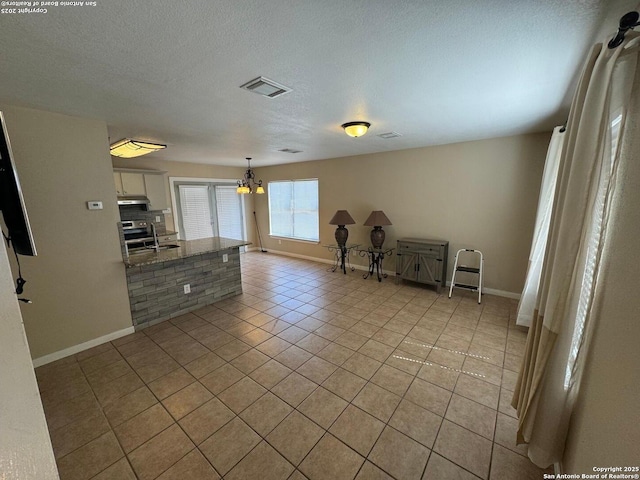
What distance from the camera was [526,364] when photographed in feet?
4.83

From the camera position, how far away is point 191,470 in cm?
148

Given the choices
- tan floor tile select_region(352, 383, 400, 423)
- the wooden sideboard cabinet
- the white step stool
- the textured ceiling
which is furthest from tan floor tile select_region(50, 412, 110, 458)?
the white step stool

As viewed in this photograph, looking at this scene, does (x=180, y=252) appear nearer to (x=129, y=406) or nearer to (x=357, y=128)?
(x=129, y=406)

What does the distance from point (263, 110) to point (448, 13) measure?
1.67 metres

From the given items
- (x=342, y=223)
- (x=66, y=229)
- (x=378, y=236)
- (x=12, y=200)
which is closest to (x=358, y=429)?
(x=12, y=200)

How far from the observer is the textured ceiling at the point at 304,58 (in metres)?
1.14

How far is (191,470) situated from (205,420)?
35 centimetres

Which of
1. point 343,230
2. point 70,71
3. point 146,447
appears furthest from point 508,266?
point 70,71

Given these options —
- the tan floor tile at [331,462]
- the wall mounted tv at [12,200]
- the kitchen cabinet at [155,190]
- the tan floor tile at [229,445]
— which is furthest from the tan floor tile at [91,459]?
the kitchen cabinet at [155,190]

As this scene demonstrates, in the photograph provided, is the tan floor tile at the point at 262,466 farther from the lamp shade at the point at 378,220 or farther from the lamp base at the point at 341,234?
the lamp base at the point at 341,234

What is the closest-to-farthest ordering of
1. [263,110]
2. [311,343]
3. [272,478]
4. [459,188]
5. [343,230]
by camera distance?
[272,478] → [263,110] → [311,343] → [459,188] → [343,230]

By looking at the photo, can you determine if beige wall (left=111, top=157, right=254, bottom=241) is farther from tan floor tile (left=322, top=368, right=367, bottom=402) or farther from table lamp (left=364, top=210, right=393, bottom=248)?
tan floor tile (left=322, top=368, right=367, bottom=402)

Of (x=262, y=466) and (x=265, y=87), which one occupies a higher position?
(x=265, y=87)

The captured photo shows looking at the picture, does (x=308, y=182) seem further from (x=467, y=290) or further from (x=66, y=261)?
(x=66, y=261)
